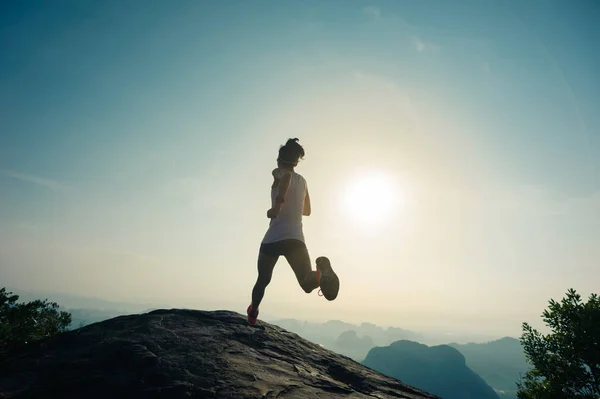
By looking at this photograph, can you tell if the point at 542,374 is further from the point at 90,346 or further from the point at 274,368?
the point at 90,346

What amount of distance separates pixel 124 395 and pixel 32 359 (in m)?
1.70

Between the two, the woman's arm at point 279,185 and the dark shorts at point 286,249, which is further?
Answer: the dark shorts at point 286,249

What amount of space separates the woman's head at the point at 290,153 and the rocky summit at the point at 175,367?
3.35 meters

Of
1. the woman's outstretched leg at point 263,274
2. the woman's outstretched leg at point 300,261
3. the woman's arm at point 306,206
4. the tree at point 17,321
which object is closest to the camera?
the woman's outstretched leg at point 300,261

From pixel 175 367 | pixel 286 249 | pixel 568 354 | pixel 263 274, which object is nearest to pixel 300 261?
pixel 286 249

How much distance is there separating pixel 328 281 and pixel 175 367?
255 centimetres

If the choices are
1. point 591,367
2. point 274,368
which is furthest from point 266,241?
point 591,367

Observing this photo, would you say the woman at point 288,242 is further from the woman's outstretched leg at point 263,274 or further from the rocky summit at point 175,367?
the rocky summit at point 175,367

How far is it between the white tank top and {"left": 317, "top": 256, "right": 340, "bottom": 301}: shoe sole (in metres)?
0.60

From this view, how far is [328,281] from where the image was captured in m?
5.04

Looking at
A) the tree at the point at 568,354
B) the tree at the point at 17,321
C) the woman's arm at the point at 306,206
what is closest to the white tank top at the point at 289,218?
the woman's arm at the point at 306,206

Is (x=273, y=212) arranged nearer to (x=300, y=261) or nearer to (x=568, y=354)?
(x=300, y=261)

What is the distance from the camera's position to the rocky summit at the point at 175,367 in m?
3.34

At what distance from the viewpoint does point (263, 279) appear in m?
5.35
